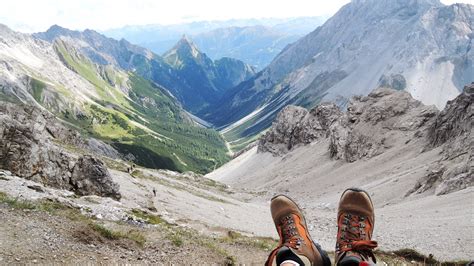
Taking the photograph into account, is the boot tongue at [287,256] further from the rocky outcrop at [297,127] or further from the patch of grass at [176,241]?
the rocky outcrop at [297,127]

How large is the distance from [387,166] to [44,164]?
234ft

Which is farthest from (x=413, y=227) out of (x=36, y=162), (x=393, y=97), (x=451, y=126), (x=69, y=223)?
(x=393, y=97)

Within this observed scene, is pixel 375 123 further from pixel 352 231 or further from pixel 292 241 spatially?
pixel 292 241

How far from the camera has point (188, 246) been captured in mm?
13969

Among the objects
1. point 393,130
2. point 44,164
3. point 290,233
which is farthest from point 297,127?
point 290,233

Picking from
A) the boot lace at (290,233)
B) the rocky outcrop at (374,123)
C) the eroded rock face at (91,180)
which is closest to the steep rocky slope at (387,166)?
the rocky outcrop at (374,123)

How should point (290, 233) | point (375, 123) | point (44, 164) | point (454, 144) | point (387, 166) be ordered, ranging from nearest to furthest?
point (290, 233) → point (44, 164) → point (454, 144) → point (387, 166) → point (375, 123)

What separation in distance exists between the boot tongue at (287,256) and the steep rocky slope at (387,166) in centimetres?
1766

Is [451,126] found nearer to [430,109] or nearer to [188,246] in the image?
[430,109]

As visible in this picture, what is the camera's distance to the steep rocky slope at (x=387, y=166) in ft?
117

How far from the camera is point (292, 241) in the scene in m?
8.71

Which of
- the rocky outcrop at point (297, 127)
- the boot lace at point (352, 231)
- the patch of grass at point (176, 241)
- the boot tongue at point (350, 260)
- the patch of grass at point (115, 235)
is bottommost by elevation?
the rocky outcrop at point (297, 127)

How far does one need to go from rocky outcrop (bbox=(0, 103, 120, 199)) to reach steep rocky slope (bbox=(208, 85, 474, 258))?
2391cm

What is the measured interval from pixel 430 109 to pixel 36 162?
316 ft
